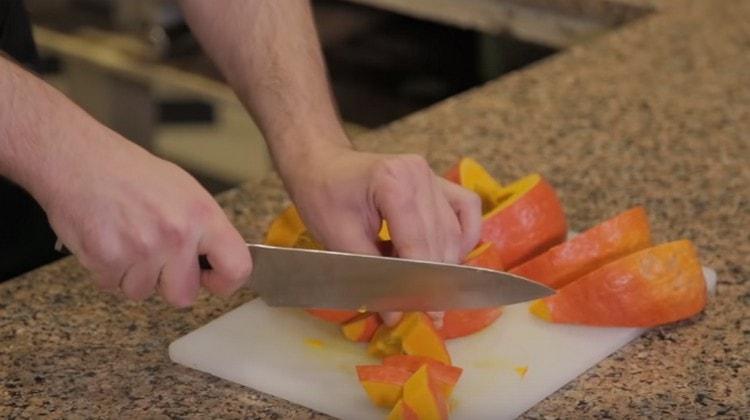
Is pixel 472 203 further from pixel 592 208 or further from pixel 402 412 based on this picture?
pixel 592 208

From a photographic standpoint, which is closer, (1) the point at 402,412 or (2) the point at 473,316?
(1) the point at 402,412

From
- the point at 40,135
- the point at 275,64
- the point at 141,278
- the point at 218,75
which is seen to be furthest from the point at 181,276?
the point at 218,75

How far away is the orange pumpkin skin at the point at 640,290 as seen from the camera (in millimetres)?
1387

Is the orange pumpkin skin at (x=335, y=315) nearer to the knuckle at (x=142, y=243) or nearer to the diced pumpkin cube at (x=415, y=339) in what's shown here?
the diced pumpkin cube at (x=415, y=339)

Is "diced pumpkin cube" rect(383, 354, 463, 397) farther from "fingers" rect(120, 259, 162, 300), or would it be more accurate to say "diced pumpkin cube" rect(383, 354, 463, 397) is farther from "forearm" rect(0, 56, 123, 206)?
"forearm" rect(0, 56, 123, 206)

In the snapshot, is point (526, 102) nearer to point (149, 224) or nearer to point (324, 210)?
point (324, 210)

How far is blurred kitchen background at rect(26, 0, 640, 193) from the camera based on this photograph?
2.49 metres

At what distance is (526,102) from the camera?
79.5 inches

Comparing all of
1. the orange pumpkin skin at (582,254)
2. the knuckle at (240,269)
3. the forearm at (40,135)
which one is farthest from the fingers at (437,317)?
the forearm at (40,135)

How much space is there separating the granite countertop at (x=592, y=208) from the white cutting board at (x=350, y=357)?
0.01m

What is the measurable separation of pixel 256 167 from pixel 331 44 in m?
0.37

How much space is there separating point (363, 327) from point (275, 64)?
32cm

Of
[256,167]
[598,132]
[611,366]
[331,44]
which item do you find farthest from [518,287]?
[256,167]

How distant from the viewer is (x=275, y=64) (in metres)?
1.54
